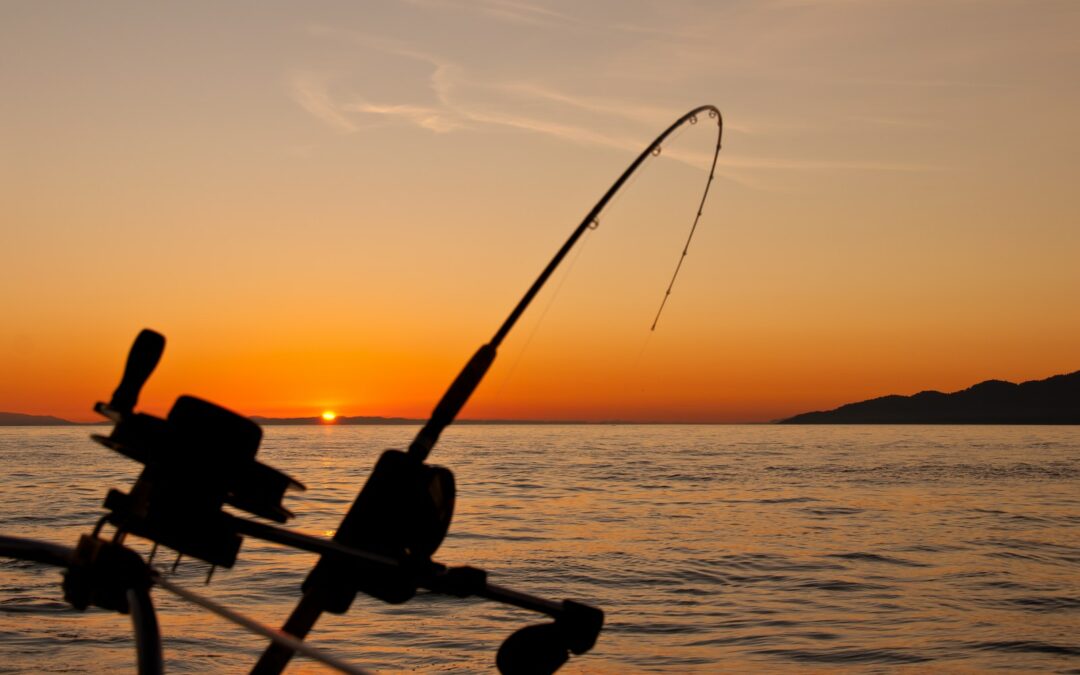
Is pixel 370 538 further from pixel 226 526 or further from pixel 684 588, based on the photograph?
pixel 684 588

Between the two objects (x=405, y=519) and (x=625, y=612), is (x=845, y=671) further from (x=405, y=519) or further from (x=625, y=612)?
(x=405, y=519)

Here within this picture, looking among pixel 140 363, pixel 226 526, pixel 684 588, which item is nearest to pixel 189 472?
pixel 226 526

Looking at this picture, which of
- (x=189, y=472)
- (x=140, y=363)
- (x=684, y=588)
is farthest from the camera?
(x=684, y=588)

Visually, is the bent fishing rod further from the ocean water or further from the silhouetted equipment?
the ocean water

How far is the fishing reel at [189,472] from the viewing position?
2271 mm

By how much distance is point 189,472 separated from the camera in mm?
2277

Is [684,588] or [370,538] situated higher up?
[370,538]

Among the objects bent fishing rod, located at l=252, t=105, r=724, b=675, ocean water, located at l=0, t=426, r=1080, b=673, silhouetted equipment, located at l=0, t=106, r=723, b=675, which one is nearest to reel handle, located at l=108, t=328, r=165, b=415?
silhouetted equipment, located at l=0, t=106, r=723, b=675

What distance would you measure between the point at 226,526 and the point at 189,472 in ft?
0.44

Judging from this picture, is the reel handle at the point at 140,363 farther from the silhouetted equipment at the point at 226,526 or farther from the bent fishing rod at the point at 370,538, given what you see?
the bent fishing rod at the point at 370,538

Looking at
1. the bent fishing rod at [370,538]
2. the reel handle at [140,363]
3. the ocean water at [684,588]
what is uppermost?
the reel handle at [140,363]

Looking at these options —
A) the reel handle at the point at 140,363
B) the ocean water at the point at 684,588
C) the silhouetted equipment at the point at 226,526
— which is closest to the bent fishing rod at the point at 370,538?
the silhouetted equipment at the point at 226,526

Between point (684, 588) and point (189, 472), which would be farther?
point (684, 588)

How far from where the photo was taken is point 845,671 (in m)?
10.6
